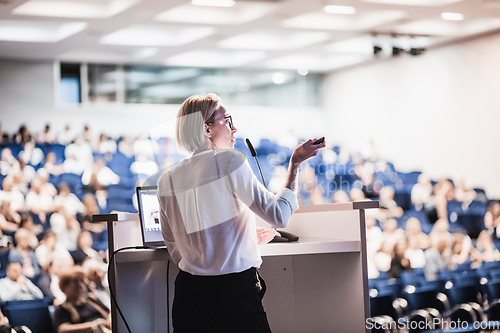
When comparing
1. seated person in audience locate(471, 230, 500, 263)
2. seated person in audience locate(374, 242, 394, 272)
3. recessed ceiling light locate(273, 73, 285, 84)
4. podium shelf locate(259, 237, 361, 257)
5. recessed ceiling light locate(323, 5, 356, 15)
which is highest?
recessed ceiling light locate(323, 5, 356, 15)

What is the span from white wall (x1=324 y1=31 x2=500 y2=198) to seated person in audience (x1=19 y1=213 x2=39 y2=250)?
599 centimetres

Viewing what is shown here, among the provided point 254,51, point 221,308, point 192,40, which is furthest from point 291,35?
point 221,308

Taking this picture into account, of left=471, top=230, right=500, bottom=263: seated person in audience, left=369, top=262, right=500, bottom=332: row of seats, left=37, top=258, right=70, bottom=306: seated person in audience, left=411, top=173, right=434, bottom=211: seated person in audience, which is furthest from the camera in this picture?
left=411, top=173, right=434, bottom=211: seated person in audience

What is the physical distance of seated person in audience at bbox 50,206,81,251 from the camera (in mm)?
4457

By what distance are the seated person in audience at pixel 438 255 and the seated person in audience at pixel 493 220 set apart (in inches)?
46.8

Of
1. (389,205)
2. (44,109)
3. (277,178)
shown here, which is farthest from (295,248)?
(44,109)

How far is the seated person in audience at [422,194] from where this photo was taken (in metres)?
6.65

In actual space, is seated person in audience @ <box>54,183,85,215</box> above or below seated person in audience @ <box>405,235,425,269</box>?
above

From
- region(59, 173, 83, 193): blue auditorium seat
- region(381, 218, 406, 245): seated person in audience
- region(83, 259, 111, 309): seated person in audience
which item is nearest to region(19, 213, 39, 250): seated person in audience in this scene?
region(83, 259, 111, 309): seated person in audience

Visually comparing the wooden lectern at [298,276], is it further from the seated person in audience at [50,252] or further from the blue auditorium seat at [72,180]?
the blue auditorium seat at [72,180]

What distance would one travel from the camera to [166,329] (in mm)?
1840

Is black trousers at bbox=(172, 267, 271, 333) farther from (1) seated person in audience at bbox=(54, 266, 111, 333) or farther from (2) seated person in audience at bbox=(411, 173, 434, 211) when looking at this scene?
(2) seated person in audience at bbox=(411, 173, 434, 211)

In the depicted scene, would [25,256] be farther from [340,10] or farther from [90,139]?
[340,10]

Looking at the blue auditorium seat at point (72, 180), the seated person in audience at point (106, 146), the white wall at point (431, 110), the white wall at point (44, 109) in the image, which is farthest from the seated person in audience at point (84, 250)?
the white wall at point (431, 110)
